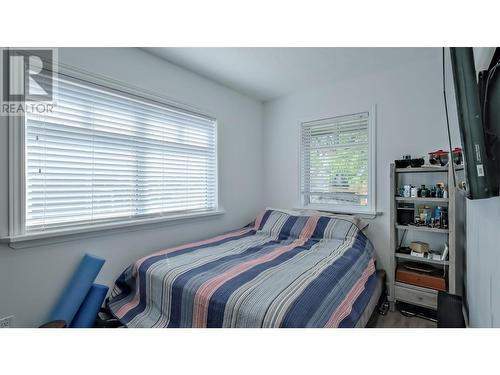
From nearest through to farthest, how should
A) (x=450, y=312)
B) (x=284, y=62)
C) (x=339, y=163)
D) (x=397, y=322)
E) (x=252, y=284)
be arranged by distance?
(x=252, y=284), (x=450, y=312), (x=397, y=322), (x=284, y=62), (x=339, y=163)

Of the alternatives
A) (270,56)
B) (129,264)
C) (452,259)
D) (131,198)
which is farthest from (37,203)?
(452,259)

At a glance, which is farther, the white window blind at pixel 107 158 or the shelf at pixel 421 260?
the shelf at pixel 421 260

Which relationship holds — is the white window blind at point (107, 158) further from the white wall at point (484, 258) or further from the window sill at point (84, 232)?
the white wall at point (484, 258)

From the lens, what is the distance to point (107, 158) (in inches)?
70.8

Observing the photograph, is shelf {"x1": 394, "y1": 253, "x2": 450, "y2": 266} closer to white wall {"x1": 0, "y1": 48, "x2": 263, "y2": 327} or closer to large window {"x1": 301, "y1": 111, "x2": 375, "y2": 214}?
large window {"x1": 301, "y1": 111, "x2": 375, "y2": 214}

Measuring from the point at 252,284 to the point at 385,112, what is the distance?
7.30 ft

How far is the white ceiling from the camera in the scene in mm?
2027

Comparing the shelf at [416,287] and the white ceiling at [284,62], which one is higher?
the white ceiling at [284,62]

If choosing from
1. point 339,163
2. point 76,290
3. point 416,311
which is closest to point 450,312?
point 416,311

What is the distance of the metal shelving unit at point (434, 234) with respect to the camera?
5.92 feet

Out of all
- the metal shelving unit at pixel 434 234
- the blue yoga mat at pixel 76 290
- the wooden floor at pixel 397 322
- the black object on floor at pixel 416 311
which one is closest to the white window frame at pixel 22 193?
the blue yoga mat at pixel 76 290

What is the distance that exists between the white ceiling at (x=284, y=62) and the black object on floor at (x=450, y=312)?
2.01 metres

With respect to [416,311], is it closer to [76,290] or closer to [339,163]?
[339,163]

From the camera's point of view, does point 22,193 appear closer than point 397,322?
Yes
